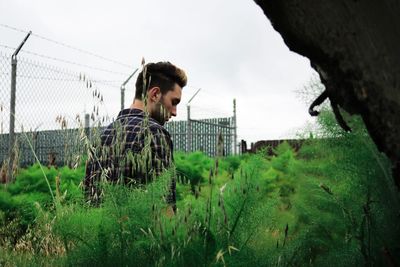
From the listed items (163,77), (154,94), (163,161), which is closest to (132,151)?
(163,161)

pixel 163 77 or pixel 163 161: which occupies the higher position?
pixel 163 77

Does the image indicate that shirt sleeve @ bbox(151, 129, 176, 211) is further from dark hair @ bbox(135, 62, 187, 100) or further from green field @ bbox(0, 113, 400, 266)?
dark hair @ bbox(135, 62, 187, 100)

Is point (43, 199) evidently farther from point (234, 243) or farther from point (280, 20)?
point (280, 20)

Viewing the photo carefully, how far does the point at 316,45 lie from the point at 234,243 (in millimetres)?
649

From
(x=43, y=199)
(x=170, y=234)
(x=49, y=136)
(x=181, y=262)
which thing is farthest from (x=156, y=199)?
(x=49, y=136)

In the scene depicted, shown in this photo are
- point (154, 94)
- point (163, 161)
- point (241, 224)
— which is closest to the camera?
point (241, 224)

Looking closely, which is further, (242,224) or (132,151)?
(132,151)

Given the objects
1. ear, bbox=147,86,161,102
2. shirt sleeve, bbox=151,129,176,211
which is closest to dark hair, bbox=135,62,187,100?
ear, bbox=147,86,161,102

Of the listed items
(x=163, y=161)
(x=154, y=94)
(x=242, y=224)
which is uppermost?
(x=154, y=94)

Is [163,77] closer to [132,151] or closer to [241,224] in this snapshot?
[132,151]

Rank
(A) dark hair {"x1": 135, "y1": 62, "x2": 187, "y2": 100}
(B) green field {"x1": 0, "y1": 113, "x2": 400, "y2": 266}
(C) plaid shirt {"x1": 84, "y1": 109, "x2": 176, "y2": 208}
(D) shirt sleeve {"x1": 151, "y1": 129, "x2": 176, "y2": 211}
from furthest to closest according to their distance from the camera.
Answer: (A) dark hair {"x1": 135, "y1": 62, "x2": 187, "y2": 100} → (C) plaid shirt {"x1": 84, "y1": 109, "x2": 176, "y2": 208} → (D) shirt sleeve {"x1": 151, "y1": 129, "x2": 176, "y2": 211} → (B) green field {"x1": 0, "y1": 113, "x2": 400, "y2": 266}

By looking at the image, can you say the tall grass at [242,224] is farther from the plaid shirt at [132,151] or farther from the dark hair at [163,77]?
the dark hair at [163,77]

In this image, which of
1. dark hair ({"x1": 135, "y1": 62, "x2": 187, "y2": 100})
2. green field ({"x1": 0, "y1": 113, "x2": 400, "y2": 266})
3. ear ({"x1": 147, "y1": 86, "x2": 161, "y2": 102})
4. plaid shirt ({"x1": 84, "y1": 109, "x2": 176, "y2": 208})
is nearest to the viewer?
green field ({"x1": 0, "y1": 113, "x2": 400, "y2": 266})

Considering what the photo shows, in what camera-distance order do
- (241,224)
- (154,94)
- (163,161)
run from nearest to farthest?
1. (241,224)
2. (163,161)
3. (154,94)
